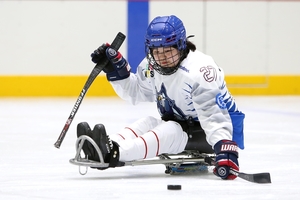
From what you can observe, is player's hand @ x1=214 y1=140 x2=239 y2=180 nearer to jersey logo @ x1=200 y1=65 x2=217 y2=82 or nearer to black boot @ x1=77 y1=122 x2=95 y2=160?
jersey logo @ x1=200 y1=65 x2=217 y2=82

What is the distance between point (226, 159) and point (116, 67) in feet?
2.65

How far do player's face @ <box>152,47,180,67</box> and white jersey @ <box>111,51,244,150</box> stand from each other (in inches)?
2.6

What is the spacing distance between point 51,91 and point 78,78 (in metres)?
0.42

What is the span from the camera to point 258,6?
34.2 ft

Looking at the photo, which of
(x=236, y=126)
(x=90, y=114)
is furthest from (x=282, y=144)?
(x=90, y=114)

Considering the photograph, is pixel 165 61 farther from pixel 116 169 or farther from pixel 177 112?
pixel 116 169

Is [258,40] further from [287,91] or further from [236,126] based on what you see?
[236,126]

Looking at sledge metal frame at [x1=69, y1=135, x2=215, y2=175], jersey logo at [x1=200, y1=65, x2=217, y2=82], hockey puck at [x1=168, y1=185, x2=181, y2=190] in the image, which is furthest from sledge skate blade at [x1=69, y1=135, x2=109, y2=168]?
jersey logo at [x1=200, y1=65, x2=217, y2=82]

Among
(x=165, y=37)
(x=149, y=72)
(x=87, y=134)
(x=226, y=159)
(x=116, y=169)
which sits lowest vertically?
(x=116, y=169)

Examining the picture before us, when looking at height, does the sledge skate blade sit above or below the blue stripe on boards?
below

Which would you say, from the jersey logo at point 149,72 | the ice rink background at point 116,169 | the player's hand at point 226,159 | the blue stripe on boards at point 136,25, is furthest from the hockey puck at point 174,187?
the blue stripe on boards at point 136,25

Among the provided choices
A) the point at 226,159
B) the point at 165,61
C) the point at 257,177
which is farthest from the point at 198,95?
the point at 257,177

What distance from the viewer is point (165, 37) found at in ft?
10.9

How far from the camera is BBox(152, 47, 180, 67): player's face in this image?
3385 millimetres
